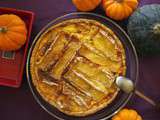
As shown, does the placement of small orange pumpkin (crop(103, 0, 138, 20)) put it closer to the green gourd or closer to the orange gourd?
the green gourd

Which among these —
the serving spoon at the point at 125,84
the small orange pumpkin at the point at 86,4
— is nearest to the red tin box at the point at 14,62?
the small orange pumpkin at the point at 86,4

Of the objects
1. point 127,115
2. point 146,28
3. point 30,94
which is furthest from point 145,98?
point 30,94

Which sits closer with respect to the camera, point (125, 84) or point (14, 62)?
point (125, 84)

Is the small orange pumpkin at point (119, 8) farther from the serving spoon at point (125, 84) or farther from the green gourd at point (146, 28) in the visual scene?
the serving spoon at point (125, 84)

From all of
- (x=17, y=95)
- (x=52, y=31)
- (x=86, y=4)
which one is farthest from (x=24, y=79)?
(x=86, y=4)

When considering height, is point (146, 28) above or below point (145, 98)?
above

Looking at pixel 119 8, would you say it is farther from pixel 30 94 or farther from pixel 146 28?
pixel 30 94

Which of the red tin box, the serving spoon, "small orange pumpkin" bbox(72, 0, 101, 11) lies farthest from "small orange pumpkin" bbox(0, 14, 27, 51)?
the serving spoon

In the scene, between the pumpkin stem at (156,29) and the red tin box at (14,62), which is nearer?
the pumpkin stem at (156,29)
